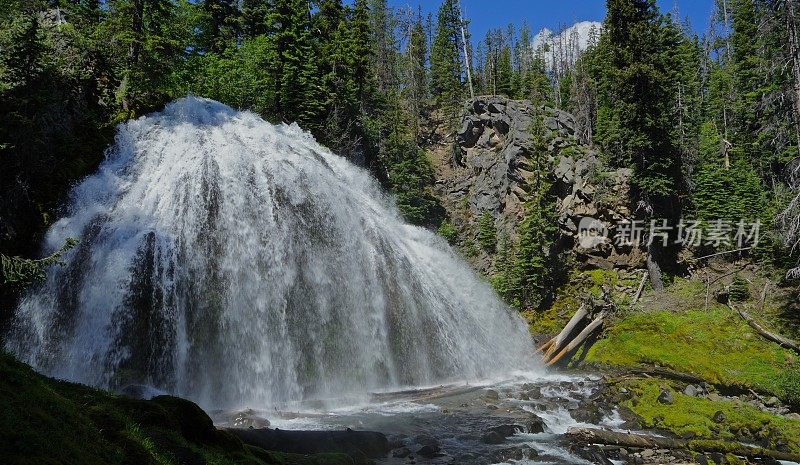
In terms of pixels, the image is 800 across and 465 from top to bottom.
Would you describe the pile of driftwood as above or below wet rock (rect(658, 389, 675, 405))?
above

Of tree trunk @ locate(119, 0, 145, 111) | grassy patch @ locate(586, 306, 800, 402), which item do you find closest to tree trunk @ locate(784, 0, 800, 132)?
grassy patch @ locate(586, 306, 800, 402)

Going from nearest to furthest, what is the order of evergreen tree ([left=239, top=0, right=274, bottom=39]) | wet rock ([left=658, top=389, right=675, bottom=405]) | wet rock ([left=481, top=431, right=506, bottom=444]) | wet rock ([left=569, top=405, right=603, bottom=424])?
wet rock ([left=481, top=431, right=506, bottom=444]), wet rock ([left=569, top=405, right=603, bottom=424]), wet rock ([left=658, top=389, right=675, bottom=405]), evergreen tree ([left=239, top=0, right=274, bottom=39])

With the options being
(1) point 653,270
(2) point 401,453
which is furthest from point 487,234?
(2) point 401,453

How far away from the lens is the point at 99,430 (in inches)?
240

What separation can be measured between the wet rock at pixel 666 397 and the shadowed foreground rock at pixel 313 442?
1017cm

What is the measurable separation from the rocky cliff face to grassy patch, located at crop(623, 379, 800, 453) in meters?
16.1

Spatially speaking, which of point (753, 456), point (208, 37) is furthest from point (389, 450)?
point (208, 37)

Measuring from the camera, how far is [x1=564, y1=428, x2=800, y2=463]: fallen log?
12336 mm

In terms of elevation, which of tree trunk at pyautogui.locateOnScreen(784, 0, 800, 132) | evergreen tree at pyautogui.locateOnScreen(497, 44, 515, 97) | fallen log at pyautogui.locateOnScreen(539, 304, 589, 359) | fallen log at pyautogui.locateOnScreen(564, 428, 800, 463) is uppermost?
evergreen tree at pyautogui.locateOnScreen(497, 44, 515, 97)

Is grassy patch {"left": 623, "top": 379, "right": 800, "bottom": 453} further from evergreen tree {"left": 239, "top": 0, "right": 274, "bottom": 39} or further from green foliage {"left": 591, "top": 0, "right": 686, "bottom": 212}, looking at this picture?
evergreen tree {"left": 239, "top": 0, "right": 274, "bottom": 39}

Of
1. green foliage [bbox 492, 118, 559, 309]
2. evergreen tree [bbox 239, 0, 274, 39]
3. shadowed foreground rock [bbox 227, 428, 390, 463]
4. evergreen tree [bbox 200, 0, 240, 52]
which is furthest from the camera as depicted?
evergreen tree [bbox 239, 0, 274, 39]

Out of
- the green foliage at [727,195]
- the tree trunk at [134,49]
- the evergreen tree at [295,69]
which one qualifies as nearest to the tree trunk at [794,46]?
the green foliage at [727,195]

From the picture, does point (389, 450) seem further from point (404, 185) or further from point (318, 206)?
point (404, 185)

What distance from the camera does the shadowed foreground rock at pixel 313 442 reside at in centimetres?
1079
